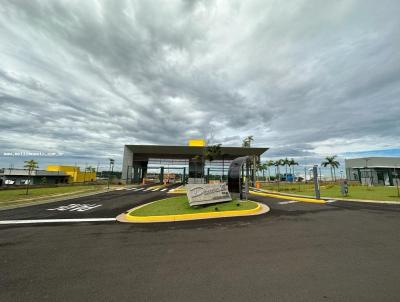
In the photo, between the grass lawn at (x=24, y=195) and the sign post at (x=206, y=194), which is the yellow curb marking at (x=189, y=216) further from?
the grass lawn at (x=24, y=195)

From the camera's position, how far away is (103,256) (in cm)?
527

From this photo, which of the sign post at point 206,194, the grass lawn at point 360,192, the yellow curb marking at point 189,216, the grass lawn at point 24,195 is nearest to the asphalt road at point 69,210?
the yellow curb marking at point 189,216

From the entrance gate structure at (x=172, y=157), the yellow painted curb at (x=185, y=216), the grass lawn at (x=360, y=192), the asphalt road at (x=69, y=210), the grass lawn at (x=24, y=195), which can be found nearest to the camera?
the yellow painted curb at (x=185, y=216)

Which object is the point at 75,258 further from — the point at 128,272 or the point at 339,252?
the point at 339,252

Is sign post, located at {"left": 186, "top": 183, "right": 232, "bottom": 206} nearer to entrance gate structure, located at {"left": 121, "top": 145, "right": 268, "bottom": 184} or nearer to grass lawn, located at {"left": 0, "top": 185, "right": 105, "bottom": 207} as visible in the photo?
grass lawn, located at {"left": 0, "top": 185, "right": 105, "bottom": 207}

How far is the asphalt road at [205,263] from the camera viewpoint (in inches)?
137

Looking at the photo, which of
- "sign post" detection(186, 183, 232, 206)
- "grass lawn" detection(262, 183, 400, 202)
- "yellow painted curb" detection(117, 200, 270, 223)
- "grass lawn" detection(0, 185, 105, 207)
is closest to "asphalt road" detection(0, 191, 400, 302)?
"yellow painted curb" detection(117, 200, 270, 223)

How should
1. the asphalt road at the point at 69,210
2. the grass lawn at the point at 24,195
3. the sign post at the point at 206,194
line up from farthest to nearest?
1. the grass lawn at the point at 24,195
2. the sign post at the point at 206,194
3. the asphalt road at the point at 69,210

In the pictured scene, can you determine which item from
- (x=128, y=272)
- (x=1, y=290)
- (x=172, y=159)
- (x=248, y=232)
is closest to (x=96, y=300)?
(x=128, y=272)

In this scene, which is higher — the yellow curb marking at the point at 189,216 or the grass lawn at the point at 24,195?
the yellow curb marking at the point at 189,216

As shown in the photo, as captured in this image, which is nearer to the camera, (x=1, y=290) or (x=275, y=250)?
(x=1, y=290)

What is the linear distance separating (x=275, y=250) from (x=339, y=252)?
163 cm

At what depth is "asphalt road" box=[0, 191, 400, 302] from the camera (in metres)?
3.47

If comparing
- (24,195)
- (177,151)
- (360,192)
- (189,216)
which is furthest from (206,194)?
(177,151)
